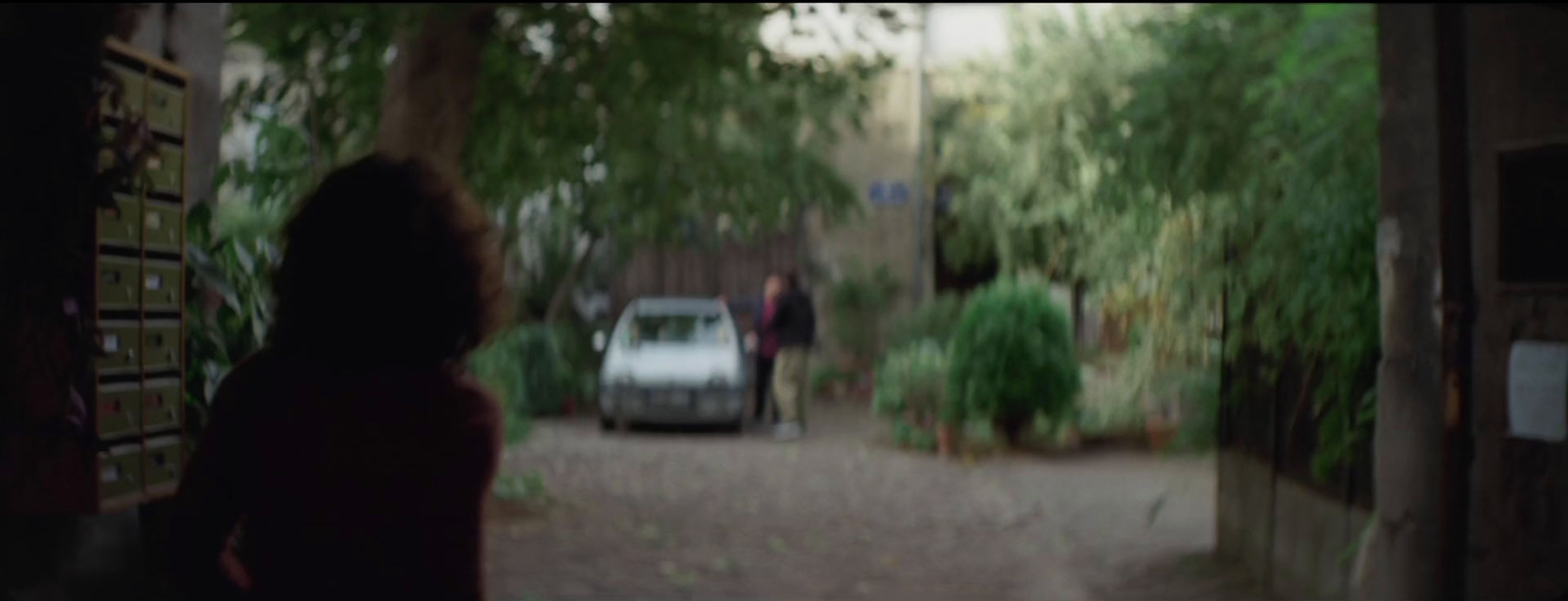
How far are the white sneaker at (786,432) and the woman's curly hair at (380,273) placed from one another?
15823 mm

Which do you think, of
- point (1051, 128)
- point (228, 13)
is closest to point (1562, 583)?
point (228, 13)

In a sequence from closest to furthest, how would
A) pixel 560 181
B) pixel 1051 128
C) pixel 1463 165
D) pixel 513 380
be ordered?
1. pixel 1463 165
2. pixel 560 181
3. pixel 513 380
4. pixel 1051 128

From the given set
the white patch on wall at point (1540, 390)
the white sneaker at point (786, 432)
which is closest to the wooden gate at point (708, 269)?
the white sneaker at point (786, 432)

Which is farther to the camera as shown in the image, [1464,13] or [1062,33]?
[1062,33]

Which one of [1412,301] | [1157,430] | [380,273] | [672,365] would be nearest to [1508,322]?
[1412,301]

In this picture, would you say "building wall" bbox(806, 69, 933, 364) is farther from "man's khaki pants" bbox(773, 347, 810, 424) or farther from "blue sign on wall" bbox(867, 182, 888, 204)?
"man's khaki pants" bbox(773, 347, 810, 424)

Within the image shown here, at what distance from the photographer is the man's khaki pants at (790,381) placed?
1888 cm

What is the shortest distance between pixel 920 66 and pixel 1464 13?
21.3 meters

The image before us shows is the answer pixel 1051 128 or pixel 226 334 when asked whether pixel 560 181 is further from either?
pixel 1051 128

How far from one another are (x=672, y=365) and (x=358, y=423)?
16360 mm

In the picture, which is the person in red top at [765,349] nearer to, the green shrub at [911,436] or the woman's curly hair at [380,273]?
the green shrub at [911,436]

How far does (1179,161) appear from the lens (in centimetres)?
909

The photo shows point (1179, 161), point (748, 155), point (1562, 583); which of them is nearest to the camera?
point (1562, 583)

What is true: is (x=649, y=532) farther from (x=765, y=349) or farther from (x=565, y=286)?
(x=565, y=286)
